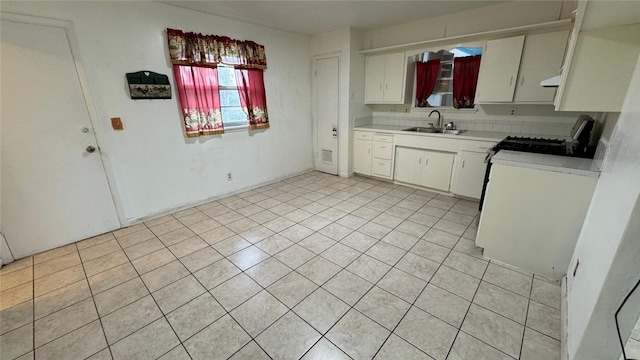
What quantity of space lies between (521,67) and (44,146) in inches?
204

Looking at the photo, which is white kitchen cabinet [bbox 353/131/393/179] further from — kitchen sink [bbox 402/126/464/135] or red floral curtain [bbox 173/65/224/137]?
red floral curtain [bbox 173/65/224/137]

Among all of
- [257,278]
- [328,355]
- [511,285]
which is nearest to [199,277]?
[257,278]

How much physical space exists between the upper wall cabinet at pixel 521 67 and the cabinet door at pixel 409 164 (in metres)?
1.07

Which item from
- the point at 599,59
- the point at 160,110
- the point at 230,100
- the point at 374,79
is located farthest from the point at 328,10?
the point at 599,59

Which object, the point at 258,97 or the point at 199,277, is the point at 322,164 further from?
the point at 199,277

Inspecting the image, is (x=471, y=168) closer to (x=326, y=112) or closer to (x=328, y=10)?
(x=326, y=112)

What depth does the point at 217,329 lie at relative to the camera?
162 cm

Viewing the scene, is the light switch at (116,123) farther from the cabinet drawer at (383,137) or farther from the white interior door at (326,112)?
the cabinet drawer at (383,137)

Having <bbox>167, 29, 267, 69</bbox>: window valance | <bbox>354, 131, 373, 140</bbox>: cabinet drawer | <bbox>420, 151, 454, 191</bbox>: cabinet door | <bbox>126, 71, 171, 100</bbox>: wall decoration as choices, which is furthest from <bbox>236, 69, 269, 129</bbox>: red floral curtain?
<bbox>420, 151, 454, 191</bbox>: cabinet door

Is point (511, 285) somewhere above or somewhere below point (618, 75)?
below

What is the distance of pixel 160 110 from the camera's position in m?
2.98

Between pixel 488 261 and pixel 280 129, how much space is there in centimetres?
345

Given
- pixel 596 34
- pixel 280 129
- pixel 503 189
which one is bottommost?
pixel 503 189

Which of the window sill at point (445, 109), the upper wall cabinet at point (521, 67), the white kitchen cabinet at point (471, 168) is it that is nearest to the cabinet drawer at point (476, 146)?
the white kitchen cabinet at point (471, 168)
